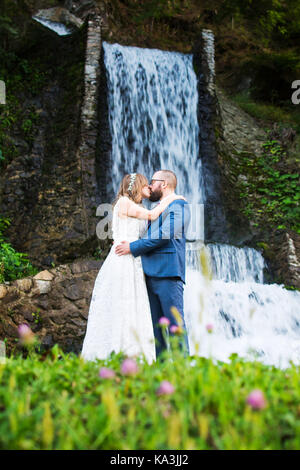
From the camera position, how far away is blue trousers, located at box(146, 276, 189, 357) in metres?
3.43

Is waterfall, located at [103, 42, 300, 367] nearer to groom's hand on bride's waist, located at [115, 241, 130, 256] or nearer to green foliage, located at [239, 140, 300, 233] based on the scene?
green foliage, located at [239, 140, 300, 233]

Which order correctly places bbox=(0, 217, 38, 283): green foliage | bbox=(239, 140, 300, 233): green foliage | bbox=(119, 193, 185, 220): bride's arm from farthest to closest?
1. bbox=(239, 140, 300, 233): green foliage
2. bbox=(0, 217, 38, 283): green foliage
3. bbox=(119, 193, 185, 220): bride's arm

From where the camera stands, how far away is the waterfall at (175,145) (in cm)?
684

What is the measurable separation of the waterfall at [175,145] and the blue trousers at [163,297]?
308cm

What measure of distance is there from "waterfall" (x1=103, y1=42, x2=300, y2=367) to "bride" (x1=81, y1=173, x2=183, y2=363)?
10.5ft

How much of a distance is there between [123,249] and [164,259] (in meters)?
0.37

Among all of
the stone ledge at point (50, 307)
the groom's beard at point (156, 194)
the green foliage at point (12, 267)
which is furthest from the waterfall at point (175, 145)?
the groom's beard at point (156, 194)

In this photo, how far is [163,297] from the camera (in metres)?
3.46

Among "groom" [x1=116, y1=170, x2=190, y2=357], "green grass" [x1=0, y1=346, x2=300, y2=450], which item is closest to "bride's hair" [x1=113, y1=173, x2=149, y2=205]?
"groom" [x1=116, y1=170, x2=190, y2=357]

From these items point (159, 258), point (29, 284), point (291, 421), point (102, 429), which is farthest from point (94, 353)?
point (29, 284)

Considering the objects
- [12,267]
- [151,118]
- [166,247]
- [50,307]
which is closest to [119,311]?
[166,247]

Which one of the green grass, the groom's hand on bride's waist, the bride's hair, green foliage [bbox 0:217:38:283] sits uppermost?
green foliage [bbox 0:217:38:283]

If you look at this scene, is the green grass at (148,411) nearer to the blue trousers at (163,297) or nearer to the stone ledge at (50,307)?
the blue trousers at (163,297)

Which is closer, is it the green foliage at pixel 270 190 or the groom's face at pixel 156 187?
the groom's face at pixel 156 187
